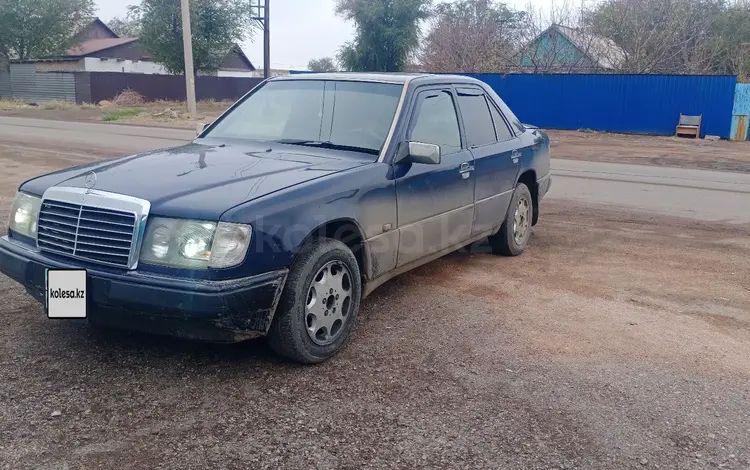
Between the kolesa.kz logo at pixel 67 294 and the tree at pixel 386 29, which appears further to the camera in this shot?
the tree at pixel 386 29

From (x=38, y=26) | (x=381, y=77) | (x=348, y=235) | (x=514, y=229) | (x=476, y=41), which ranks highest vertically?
(x=38, y=26)

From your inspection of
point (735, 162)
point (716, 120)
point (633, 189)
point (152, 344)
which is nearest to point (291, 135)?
point (152, 344)

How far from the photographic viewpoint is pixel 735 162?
1761cm

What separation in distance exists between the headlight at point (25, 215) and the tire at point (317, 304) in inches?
58.9

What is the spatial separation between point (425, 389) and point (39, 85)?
148ft

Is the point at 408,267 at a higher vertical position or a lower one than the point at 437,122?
lower

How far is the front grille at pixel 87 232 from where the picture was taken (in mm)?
3607

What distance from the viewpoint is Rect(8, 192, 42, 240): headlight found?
4.04 m

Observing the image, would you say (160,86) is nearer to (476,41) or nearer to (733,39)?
(476,41)

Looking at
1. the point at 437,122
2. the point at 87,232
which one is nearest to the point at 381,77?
the point at 437,122

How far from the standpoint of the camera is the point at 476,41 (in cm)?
3478

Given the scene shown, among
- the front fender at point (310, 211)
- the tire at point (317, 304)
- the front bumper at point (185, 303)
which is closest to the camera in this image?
the front bumper at point (185, 303)

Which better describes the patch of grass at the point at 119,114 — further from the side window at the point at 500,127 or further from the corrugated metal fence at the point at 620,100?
the side window at the point at 500,127

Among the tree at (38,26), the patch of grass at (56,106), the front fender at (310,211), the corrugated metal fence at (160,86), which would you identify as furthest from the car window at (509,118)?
the tree at (38,26)
